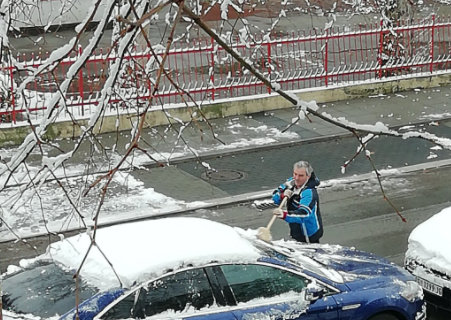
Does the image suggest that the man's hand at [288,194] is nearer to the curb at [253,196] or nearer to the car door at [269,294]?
the car door at [269,294]

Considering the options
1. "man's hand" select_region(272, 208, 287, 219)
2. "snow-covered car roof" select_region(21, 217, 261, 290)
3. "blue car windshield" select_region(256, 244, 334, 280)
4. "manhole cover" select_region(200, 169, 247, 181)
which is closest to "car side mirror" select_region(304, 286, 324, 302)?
"blue car windshield" select_region(256, 244, 334, 280)

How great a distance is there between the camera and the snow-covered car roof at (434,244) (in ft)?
26.5

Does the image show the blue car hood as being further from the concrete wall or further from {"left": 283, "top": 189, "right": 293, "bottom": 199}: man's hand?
the concrete wall

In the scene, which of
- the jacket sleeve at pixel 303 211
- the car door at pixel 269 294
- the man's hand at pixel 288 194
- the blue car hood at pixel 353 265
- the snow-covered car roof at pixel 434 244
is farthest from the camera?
the man's hand at pixel 288 194

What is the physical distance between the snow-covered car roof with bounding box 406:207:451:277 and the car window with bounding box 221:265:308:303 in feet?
6.18

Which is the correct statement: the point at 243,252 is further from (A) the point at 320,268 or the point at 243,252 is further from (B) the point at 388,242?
(B) the point at 388,242

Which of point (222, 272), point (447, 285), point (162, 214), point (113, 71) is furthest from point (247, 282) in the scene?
point (162, 214)

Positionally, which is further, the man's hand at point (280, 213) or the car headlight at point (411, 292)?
the man's hand at point (280, 213)

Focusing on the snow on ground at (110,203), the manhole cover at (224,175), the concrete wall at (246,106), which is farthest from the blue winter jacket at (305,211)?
the concrete wall at (246,106)

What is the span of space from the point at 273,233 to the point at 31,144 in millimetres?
6659

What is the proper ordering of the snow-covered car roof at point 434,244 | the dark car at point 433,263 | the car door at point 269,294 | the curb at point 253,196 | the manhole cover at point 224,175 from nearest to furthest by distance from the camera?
the car door at point 269,294 → the dark car at point 433,263 → the snow-covered car roof at point 434,244 → the curb at point 253,196 → the manhole cover at point 224,175

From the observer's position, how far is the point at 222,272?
6535 mm

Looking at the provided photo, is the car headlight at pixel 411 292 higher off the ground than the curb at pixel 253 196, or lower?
higher

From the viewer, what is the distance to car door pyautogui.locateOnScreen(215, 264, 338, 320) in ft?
21.3
